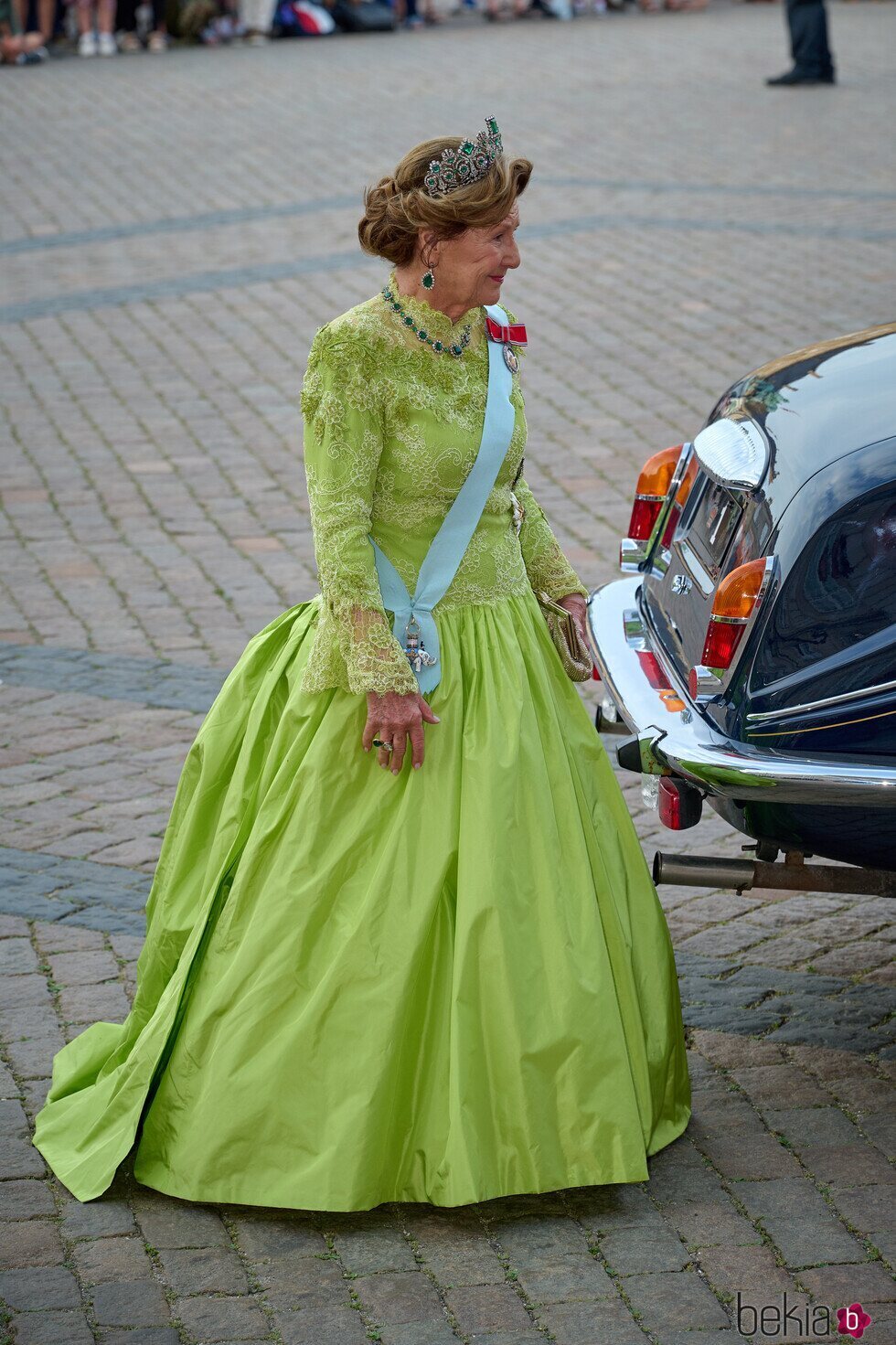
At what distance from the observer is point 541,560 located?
359cm

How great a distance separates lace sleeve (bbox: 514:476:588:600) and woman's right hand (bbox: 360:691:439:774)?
1.93ft

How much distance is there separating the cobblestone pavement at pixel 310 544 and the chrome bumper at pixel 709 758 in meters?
0.78

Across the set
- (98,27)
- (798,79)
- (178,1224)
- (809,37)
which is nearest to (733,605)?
(178,1224)

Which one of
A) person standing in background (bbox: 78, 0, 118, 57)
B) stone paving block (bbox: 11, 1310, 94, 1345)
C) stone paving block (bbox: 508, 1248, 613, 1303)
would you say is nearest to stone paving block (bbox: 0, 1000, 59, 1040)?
stone paving block (bbox: 11, 1310, 94, 1345)

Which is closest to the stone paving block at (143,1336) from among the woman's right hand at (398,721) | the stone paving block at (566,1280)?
the stone paving block at (566,1280)

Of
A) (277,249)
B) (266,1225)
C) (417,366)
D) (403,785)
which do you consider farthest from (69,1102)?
(277,249)

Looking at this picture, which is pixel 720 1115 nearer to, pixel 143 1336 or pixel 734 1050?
pixel 734 1050

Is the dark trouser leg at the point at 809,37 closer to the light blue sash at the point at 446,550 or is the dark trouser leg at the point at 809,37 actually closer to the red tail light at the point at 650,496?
the red tail light at the point at 650,496

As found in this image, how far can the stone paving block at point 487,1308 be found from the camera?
2.89m

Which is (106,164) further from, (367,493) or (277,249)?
(367,493)

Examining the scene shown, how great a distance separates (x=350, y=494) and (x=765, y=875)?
45.8 inches

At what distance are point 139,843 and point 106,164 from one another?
10.6 m

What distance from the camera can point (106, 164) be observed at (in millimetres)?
13930

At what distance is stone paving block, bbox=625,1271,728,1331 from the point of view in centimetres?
290
